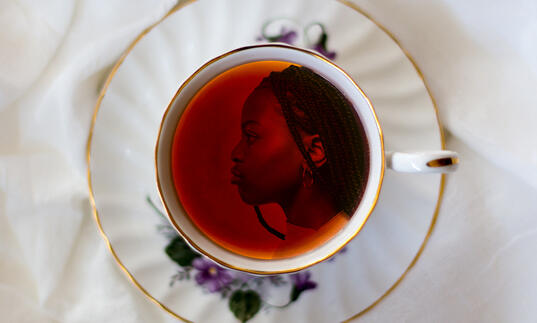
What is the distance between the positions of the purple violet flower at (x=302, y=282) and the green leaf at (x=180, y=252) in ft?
0.52

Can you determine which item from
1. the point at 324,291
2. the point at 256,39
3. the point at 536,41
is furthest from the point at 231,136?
the point at 536,41

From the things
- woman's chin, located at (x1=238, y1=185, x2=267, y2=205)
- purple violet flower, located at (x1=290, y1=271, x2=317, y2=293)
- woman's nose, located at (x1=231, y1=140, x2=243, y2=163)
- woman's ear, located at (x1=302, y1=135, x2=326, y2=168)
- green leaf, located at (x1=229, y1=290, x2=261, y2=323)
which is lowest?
green leaf, located at (x1=229, y1=290, x2=261, y2=323)

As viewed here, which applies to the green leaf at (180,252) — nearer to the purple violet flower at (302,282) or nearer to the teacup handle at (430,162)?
the purple violet flower at (302,282)

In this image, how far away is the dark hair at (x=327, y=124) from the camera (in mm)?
637

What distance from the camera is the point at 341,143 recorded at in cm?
64

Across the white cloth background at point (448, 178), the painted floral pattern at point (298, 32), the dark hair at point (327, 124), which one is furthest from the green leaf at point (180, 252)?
the painted floral pattern at point (298, 32)

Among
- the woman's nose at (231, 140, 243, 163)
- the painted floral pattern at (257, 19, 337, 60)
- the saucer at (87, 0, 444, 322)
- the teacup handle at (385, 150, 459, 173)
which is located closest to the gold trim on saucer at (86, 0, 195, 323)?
the saucer at (87, 0, 444, 322)

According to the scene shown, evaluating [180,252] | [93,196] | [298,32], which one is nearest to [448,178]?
[298,32]

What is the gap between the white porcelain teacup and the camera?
23.7 inches

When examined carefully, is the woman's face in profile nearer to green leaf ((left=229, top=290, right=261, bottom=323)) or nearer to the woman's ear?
the woman's ear

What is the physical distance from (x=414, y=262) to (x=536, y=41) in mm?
427

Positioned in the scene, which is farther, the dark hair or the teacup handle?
the dark hair

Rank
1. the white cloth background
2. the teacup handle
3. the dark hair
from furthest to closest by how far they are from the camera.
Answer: the white cloth background < the dark hair < the teacup handle

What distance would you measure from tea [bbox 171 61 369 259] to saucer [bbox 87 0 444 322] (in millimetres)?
83
